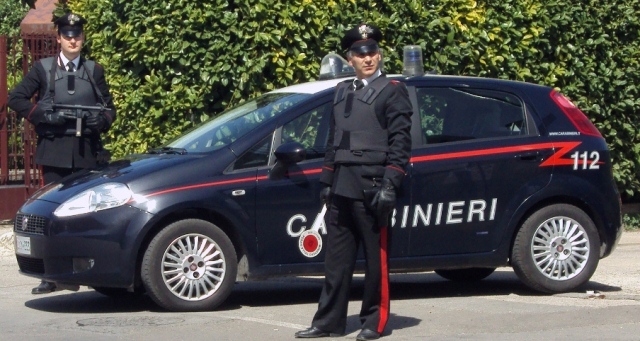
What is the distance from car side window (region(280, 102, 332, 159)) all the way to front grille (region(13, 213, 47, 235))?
1685 millimetres

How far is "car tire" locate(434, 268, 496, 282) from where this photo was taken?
9.27 m

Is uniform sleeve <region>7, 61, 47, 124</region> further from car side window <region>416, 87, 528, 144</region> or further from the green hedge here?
car side window <region>416, 87, 528, 144</region>

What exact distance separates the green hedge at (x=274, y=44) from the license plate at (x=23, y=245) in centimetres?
332

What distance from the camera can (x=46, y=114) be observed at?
8523 mm

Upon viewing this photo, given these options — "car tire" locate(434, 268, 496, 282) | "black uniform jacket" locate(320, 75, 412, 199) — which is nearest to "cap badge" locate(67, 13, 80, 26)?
"black uniform jacket" locate(320, 75, 412, 199)

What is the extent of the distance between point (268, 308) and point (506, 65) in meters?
5.16

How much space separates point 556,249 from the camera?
834 centimetres

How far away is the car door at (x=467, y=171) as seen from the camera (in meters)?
7.98

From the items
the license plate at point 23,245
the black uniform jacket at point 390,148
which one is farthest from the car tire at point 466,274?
the license plate at point 23,245

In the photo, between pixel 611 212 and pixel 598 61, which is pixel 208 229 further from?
pixel 598 61

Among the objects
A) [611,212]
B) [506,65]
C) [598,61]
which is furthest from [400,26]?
[611,212]

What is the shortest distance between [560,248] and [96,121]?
139 inches

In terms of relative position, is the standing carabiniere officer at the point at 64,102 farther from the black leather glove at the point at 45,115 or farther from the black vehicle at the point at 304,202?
the black vehicle at the point at 304,202

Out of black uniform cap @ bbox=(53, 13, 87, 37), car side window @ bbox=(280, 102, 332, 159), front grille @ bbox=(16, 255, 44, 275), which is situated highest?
black uniform cap @ bbox=(53, 13, 87, 37)
